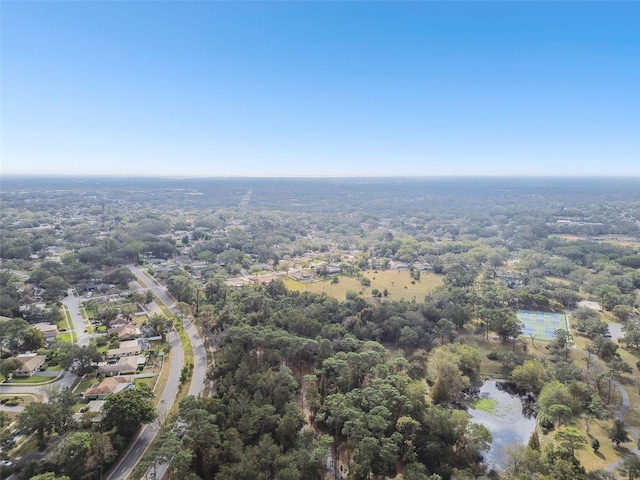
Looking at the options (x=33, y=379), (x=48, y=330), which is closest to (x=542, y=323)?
(x=33, y=379)

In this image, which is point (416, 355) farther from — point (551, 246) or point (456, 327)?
point (551, 246)

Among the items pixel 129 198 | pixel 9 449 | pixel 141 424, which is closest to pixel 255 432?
pixel 141 424

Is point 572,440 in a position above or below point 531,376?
above

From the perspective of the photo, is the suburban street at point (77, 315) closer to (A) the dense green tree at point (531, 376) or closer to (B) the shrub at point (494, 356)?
(B) the shrub at point (494, 356)

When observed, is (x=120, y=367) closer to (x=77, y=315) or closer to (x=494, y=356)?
(x=77, y=315)

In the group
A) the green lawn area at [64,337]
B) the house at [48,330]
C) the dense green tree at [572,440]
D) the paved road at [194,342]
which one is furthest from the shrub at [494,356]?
the house at [48,330]

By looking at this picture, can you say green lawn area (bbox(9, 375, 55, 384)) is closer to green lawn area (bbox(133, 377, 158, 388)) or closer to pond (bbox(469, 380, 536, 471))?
green lawn area (bbox(133, 377, 158, 388))
